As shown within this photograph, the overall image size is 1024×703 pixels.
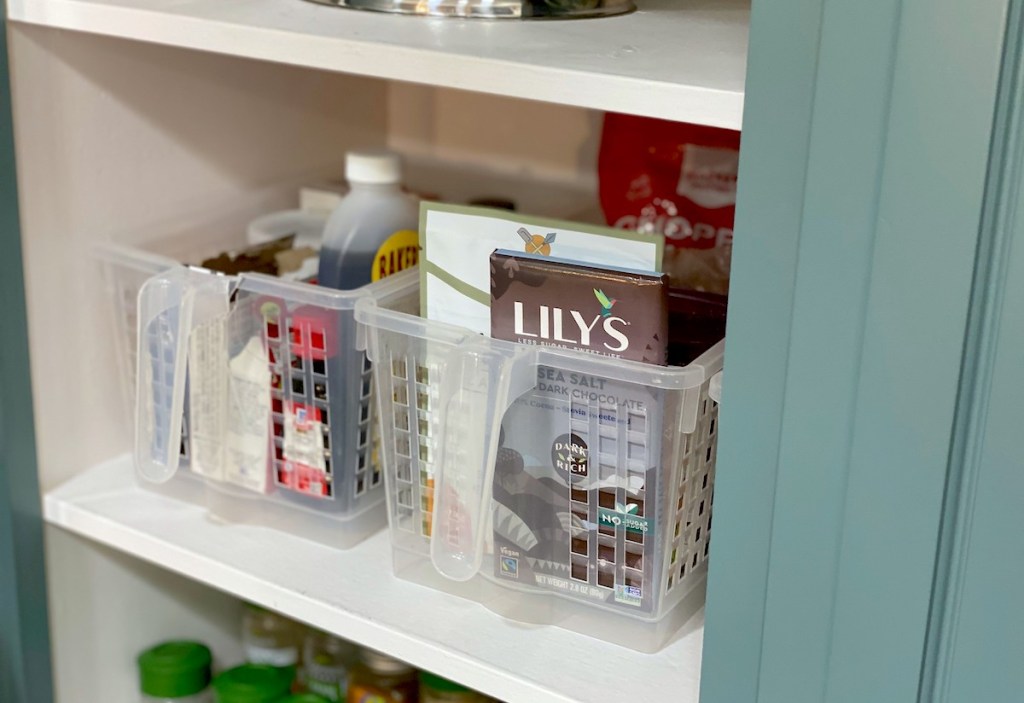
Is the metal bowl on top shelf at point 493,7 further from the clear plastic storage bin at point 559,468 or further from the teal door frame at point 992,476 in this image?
the teal door frame at point 992,476

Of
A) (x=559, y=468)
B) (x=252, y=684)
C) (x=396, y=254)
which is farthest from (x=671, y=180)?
(x=252, y=684)

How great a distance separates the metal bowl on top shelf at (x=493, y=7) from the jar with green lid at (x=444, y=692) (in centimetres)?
58

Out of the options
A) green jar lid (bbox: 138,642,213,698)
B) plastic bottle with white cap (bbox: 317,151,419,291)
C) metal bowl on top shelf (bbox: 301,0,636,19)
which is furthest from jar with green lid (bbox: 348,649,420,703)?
metal bowl on top shelf (bbox: 301,0,636,19)

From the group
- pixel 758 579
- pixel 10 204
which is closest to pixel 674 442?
pixel 758 579

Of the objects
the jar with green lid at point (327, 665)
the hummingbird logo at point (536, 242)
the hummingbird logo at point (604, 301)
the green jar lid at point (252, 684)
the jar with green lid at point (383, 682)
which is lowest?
the jar with green lid at point (327, 665)

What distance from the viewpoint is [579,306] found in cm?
74

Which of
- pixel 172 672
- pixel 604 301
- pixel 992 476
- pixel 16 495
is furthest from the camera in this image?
pixel 172 672

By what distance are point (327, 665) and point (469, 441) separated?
18.7 inches

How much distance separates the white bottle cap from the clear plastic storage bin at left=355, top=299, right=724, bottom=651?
0.49 ft

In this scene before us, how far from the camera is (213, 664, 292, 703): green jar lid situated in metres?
1.08

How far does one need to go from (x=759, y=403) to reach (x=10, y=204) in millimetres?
631

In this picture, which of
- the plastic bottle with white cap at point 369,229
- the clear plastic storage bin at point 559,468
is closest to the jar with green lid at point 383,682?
the clear plastic storage bin at point 559,468

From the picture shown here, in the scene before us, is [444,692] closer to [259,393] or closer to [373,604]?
[373,604]

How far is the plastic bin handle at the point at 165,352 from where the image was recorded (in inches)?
35.3
